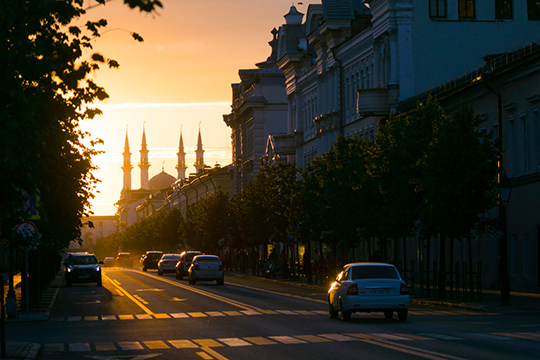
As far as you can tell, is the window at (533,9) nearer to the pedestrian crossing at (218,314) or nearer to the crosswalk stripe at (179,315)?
the pedestrian crossing at (218,314)

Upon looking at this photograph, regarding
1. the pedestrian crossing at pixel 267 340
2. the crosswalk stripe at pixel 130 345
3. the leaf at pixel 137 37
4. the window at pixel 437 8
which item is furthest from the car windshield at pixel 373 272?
the window at pixel 437 8

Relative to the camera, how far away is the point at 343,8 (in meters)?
67.7

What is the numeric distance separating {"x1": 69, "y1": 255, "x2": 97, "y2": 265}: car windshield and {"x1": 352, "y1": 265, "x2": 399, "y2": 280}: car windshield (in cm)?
3298

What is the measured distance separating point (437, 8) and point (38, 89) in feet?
156

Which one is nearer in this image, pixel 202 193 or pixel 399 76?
pixel 399 76

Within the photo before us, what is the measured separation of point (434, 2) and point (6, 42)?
4747 cm

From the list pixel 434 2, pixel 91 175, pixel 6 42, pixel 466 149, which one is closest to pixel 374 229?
pixel 466 149

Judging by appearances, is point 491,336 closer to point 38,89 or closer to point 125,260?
point 38,89

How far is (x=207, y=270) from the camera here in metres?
53.2

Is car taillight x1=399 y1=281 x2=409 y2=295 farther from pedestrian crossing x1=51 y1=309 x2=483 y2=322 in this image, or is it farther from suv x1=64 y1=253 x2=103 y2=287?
suv x1=64 y1=253 x2=103 y2=287

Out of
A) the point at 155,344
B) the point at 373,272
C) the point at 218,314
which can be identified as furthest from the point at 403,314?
the point at 155,344

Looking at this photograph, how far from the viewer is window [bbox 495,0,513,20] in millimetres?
A: 59856

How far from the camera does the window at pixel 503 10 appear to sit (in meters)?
59.9

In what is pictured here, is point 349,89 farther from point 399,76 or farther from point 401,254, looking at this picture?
point 401,254
